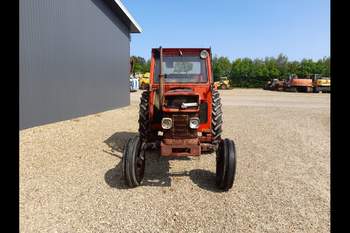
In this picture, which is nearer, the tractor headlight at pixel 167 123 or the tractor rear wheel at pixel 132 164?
the tractor rear wheel at pixel 132 164

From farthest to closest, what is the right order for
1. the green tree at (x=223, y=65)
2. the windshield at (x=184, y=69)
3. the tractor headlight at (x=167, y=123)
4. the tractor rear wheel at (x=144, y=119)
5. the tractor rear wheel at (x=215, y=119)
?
the green tree at (x=223, y=65), the windshield at (x=184, y=69), the tractor rear wheel at (x=144, y=119), the tractor rear wheel at (x=215, y=119), the tractor headlight at (x=167, y=123)

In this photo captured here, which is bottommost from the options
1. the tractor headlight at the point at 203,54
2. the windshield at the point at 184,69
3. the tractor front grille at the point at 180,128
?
the tractor front grille at the point at 180,128

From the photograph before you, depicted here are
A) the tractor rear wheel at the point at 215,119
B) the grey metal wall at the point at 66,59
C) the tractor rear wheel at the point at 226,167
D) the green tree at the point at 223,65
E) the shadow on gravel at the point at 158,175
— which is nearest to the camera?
the tractor rear wheel at the point at 226,167

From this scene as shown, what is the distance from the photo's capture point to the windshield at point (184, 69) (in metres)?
6.41

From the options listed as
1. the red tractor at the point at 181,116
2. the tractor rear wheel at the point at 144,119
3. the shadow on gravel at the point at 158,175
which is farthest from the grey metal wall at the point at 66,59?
the red tractor at the point at 181,116

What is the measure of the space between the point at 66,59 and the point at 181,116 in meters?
7.70

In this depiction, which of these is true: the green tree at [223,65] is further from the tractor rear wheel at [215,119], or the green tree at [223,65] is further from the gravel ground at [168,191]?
the tractor rear wheel at [215,119]

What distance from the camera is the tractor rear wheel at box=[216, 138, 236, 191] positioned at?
15.6 ft

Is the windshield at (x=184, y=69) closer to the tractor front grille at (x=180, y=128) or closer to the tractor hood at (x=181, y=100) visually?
the tractor hood at (x=181, y=100)

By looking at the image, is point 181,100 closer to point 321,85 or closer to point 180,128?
point 180,128

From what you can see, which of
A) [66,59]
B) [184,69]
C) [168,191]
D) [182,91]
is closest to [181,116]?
[182,91]

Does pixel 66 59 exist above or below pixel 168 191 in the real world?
above

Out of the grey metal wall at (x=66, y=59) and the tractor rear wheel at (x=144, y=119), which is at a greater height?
the grey metal wall at (x=66, y=59)

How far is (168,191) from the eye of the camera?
16.1ft
